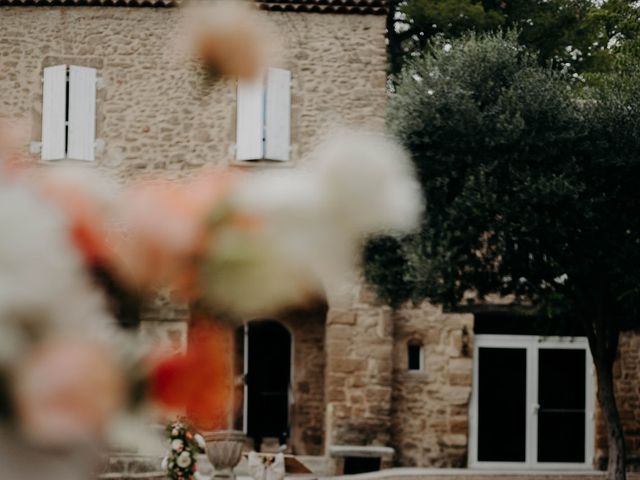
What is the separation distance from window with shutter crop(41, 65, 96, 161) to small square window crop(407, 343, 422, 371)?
5064mm

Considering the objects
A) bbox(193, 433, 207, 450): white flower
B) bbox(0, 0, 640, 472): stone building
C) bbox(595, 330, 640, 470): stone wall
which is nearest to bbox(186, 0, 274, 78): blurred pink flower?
bbox(193, 433, 207, 450): white flower

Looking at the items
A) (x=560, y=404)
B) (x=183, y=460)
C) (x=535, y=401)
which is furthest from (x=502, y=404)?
(x=183, y=460)

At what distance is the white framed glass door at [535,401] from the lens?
1917 centimetres

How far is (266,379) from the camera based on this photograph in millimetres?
19719

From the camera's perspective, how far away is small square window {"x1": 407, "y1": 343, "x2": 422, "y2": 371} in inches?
744

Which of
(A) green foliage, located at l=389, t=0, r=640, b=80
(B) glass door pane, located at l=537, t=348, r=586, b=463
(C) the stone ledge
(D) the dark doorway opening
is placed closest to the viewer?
(C) the stone ledge

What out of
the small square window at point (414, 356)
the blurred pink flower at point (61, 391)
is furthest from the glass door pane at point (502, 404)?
the blurred pink flower at point (61, 391)

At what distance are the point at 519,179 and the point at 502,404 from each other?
4948 mm

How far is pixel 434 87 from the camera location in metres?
15.7

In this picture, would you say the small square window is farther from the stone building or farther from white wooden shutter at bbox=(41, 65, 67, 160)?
white wooden shutter at bbox=(41, 65, 67, 160)

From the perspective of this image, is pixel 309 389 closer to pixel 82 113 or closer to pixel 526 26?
pixel 82 113

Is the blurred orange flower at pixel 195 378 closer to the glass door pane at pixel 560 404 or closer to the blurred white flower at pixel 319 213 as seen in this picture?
the blurred white flower at pixel 319 213

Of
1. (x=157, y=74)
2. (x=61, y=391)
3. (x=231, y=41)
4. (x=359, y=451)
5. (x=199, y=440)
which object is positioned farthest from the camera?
(x=157, y=74)

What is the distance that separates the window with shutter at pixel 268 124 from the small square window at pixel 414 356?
3.10m
